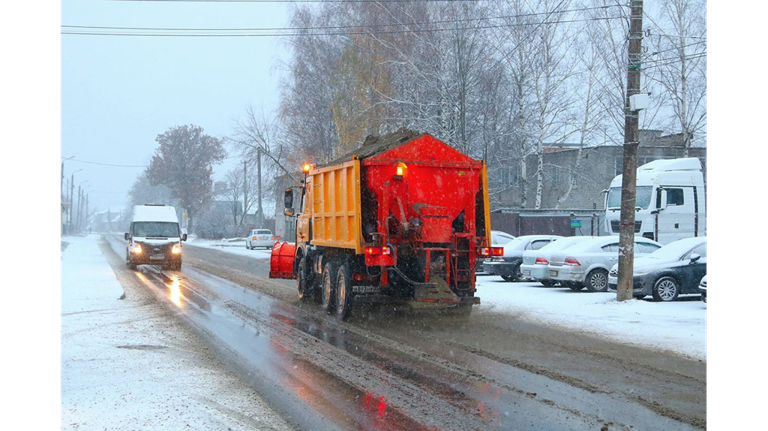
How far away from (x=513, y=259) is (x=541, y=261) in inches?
111

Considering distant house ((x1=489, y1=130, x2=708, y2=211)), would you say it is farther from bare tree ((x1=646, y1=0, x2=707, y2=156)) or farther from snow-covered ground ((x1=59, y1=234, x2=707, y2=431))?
snow-covered ground ((x1=59, y1=234, x2=707, y2=431))

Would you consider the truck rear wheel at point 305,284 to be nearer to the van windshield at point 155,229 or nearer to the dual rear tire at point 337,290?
the dual rear tire at point 337,290

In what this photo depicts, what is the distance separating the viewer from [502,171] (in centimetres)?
3656

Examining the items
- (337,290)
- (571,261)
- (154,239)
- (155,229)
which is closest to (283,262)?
(337,290)

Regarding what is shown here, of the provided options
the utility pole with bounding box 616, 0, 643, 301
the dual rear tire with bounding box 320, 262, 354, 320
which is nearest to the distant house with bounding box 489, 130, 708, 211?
the utility pole with bounding box 616, 0, 643, 301

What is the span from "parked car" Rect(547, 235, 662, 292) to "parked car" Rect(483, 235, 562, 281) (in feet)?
10.4

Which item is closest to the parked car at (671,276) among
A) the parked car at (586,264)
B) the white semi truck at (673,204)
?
the parked car at (586,264)

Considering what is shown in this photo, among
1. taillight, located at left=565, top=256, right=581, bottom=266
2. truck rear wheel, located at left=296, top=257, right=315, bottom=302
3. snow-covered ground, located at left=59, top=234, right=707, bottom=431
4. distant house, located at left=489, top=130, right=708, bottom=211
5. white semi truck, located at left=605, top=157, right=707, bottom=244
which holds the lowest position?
snow-covered ground, located at left=59, top=234, right=707, bottom=431

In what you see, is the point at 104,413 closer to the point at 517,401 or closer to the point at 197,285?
the point at 517,401

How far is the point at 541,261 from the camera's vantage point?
744 inches

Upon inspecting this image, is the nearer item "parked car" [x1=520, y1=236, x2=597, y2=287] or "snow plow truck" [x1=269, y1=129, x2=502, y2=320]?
"snow plow truck" [x1=269, y1=129, x2=502, y2=320]

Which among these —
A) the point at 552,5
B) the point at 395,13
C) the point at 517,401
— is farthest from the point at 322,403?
the point at 552,5

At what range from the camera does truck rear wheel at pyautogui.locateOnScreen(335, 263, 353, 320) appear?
496 inches

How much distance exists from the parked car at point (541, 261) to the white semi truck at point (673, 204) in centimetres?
596
